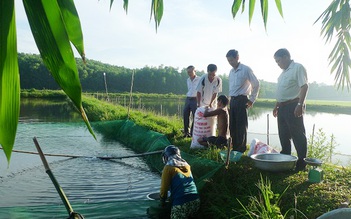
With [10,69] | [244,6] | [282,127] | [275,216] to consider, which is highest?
[244,6]

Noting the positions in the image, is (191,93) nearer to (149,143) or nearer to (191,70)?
(191,70)

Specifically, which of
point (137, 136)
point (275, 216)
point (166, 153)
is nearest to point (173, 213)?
point (166, 153)

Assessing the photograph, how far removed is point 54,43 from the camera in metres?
0.46

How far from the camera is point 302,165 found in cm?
400

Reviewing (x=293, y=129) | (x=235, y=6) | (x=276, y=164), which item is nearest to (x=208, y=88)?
(x=293, y=129)

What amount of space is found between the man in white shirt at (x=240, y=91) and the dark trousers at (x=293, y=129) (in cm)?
72

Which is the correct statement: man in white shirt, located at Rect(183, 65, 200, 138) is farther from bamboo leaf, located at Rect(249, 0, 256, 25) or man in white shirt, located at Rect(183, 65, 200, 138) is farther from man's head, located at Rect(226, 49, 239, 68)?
bamboo leaf, located at Rect(249, 0, 256, 25)

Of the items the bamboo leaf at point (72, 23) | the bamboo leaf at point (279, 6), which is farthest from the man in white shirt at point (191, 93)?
the bamboo leaf at point (72, 23)

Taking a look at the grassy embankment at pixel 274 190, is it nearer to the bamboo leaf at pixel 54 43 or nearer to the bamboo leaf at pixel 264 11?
the bamboo leaf at pixel 264 11

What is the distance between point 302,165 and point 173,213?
5.85ft

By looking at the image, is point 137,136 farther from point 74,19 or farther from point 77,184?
point 74,19

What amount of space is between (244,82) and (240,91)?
151 mm

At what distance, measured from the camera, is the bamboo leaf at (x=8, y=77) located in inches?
16.5

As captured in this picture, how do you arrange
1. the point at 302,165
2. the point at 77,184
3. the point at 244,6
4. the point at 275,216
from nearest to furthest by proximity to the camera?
the point at 244,6, the point at 275,216, the point at 302,165, the point at 77,184
